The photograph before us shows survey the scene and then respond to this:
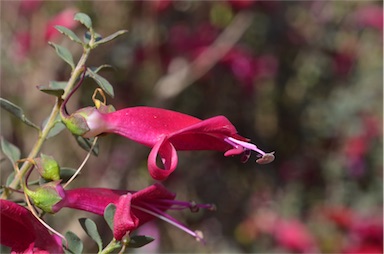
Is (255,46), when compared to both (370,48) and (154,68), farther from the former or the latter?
(370,48)

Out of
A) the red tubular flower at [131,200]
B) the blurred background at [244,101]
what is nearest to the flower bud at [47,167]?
the red tubular flower at [131,200]

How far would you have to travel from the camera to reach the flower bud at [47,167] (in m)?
0.85

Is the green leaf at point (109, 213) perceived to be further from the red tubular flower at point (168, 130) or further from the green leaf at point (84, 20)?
the green leaf at point (84, 20)

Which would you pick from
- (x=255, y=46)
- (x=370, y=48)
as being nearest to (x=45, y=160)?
(x=255, y=46)

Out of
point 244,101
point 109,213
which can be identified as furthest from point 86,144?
point 244,101

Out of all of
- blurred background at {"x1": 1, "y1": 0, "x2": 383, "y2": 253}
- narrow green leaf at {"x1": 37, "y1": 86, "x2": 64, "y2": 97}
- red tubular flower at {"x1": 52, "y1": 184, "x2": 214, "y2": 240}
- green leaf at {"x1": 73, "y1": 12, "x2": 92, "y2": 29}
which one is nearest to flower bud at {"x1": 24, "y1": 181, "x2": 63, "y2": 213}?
red tubular flower at {"x1": 52, "y1": 184, "x2": 214, "y2": 240}

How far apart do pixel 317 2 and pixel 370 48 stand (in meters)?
0.45

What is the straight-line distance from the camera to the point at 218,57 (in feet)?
9.09

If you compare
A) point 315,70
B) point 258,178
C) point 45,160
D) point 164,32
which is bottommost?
point 258,178

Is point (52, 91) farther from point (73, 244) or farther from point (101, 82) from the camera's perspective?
point (73, 244)

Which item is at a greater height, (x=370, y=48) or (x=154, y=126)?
(x=154, y=126)

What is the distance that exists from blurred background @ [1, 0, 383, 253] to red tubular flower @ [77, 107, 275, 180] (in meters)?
1.36

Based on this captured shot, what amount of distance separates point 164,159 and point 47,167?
0.15 m

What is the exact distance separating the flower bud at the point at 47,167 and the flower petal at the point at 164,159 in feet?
0.42
